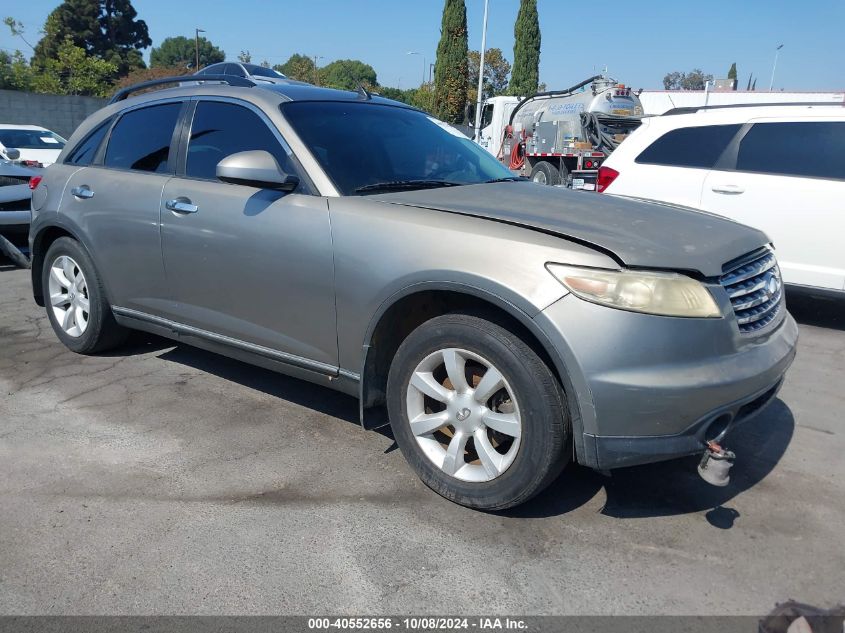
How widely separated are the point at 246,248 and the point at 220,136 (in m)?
0.83

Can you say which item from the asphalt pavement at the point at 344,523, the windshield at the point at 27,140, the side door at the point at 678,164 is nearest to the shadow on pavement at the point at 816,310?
the side door at the point at 678,164

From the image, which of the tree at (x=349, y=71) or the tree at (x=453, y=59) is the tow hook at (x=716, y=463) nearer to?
the tree at (x=453, y=59)

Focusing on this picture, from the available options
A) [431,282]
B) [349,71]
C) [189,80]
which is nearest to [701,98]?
[189,80]

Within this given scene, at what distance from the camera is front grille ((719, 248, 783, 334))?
2.87 m

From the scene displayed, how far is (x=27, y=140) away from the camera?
14.8 m

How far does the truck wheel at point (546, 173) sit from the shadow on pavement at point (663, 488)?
13931 mm

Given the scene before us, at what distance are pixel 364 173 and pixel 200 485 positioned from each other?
5.61 ft

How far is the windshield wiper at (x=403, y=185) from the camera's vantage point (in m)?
3.50

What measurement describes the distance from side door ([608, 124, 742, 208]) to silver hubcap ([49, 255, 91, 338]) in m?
4.66

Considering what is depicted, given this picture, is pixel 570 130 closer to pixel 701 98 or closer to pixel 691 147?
pixel 691 147

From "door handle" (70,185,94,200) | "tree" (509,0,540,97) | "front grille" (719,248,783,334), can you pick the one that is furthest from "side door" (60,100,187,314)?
"tree" (509,0,540,97)

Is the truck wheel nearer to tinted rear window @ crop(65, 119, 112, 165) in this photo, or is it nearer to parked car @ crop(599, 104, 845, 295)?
parked car @ crop(599, 104, 845, 295)

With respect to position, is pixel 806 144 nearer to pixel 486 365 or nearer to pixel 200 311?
pixel 486 365

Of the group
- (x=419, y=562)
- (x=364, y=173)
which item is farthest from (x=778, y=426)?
(x=364, y=173)
